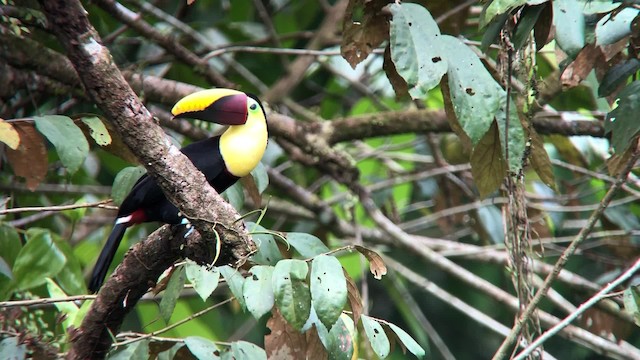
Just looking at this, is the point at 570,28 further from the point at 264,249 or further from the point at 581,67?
the point at 264,249

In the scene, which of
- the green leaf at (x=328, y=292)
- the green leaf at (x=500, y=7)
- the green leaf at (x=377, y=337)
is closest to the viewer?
the green leaf at (x=328, y=292)

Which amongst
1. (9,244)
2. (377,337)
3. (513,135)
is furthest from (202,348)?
(9,244)

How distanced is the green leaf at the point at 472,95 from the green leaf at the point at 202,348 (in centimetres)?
78

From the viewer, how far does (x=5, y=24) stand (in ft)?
8.86

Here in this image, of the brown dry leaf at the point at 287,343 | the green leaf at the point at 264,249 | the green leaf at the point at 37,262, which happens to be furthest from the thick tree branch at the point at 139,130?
the green leaf at the point at 37,262

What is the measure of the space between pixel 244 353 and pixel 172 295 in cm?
27

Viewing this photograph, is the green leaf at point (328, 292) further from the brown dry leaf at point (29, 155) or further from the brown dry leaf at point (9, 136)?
the brown dry leaf at point (29, 155)

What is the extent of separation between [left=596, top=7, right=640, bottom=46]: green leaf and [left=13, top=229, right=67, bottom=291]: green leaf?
180 cm

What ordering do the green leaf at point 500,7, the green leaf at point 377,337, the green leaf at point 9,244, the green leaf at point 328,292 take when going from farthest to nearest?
the green leaf at point 9,244
the green leaf at point 500,7
the green leaf at point 377,337
the green leaf at point 328,292

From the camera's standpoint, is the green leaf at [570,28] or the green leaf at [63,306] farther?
the green leaf at [63,306]

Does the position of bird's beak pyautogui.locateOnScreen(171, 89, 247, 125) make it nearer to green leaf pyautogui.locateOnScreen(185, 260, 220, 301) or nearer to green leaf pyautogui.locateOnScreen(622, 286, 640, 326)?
green leaf pyautogui.locateOnScreen(185, 260, 220, 301)

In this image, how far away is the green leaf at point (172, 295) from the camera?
1729mm

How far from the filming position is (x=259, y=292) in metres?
1.62

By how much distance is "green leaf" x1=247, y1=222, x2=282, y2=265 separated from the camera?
194 cm
